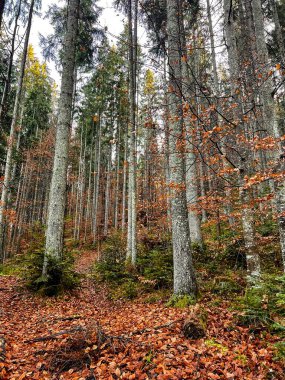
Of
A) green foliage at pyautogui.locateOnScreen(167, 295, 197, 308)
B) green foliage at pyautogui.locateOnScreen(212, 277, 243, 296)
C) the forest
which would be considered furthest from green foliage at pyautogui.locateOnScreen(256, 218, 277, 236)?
green foliage at pyautogui.locateOnScreen(167, 295, 197, 308)

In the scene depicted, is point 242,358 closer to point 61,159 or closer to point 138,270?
point 138,270

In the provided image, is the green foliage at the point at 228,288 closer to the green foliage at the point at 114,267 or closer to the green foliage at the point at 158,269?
the green foliage at the point at 158,269

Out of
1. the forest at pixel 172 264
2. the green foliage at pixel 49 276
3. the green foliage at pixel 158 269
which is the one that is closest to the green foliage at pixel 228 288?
the forest at pixel 172 264

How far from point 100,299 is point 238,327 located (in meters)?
4.05

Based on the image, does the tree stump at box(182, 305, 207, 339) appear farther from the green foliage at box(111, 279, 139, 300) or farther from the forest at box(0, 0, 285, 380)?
the green foliage at box(111, 279, 139, 300)

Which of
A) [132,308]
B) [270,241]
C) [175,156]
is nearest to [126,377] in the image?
[132,308]

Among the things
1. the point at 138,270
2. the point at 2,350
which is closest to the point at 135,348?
the point at 2,350

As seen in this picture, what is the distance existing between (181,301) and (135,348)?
1880 mm

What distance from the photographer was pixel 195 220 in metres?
9.77

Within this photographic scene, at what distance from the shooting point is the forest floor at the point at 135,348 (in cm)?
305

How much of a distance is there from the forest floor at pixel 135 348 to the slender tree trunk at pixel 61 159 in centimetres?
210

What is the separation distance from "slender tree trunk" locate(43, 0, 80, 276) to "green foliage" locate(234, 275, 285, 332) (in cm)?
501

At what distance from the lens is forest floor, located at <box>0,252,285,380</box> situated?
3.05m

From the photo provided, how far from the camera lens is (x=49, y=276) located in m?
6.42
